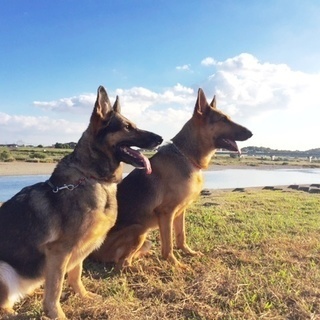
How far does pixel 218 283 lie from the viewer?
4633 millimetres

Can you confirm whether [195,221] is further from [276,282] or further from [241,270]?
[276,282]

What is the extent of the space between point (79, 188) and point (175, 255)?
251 cm

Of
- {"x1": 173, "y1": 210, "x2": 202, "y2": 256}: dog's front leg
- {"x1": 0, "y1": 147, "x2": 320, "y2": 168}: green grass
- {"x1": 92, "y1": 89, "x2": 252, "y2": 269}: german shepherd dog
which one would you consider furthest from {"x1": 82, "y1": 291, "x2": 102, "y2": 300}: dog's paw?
{"x1": 0, "y1": 147, "x2": 320, "y2": 168}: green grass

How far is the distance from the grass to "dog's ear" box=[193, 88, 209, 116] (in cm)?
226

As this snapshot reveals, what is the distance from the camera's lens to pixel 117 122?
15.0 feet

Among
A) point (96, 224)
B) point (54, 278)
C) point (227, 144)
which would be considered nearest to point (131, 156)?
point (96, 224)

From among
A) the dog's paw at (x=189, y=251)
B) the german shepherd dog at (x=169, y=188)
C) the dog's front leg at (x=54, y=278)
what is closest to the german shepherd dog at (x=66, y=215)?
the dog's front leg at (x=54, y=278)

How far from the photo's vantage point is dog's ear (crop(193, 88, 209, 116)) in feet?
20.5

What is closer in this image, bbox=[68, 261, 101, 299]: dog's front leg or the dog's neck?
bbox=[68, 261, 101, 299]: dog's front leg

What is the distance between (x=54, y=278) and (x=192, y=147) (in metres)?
3.06

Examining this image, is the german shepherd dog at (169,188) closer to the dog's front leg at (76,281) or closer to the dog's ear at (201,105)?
the dog's ear at (201,105)

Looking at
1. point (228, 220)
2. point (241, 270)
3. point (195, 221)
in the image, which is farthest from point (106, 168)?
point (228, 220)

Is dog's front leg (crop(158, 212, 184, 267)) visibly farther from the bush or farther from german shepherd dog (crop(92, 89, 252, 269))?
the bush

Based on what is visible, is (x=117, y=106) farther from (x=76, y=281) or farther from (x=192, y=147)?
(x=76, y=281)
